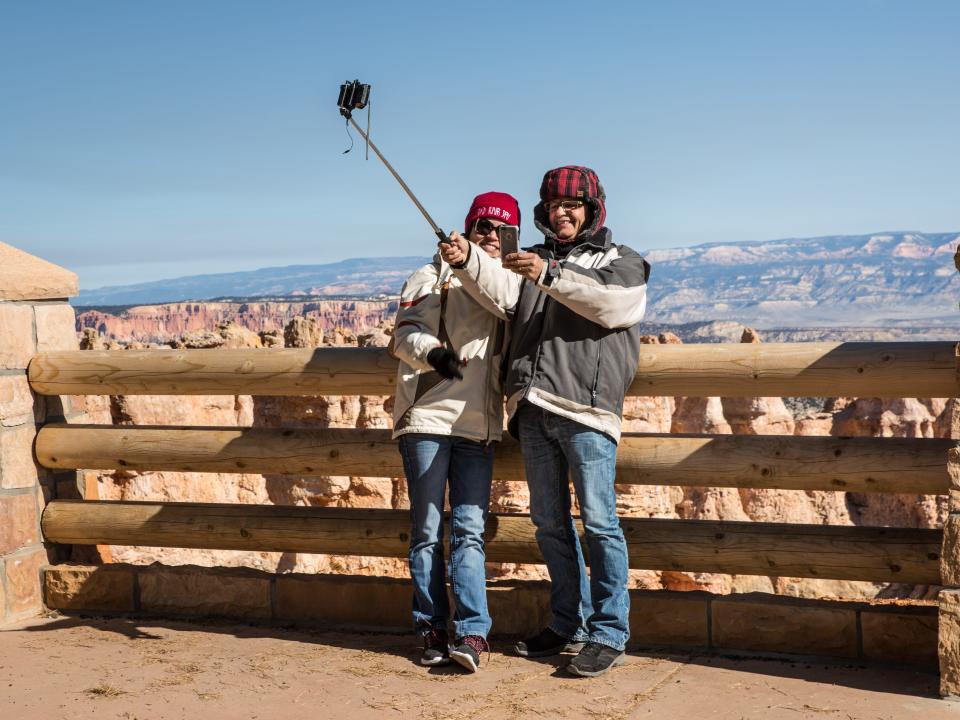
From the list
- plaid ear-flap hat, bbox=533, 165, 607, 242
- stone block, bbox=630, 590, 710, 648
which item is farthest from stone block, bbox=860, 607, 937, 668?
plaid ear-flap hat, bbox=533, 165, 607, 242

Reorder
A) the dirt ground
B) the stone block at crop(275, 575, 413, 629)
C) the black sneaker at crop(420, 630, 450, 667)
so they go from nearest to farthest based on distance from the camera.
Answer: the dirt ground, the black sneaker at crop(420, 630, 450, 667), the stone block at crop(275, 575, 413, 629)

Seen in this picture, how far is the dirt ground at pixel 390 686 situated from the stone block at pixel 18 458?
946 mm

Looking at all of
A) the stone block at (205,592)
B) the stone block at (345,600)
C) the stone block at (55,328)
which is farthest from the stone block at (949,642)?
the stone block at (55,328)

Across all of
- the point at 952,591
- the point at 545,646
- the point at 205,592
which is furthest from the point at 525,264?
the point at 205,592

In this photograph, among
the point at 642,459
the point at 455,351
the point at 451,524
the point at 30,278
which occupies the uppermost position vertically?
the point at 30,278

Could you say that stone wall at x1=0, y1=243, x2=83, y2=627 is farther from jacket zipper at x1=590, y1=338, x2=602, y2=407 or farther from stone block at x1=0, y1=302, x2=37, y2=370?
jacket zipper at x1=590, y1=338, x2=602, y2=407

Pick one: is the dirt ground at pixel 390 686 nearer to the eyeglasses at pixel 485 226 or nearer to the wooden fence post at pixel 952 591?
the wooden fence post at pixel 952 591

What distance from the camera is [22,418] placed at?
18.4 feet

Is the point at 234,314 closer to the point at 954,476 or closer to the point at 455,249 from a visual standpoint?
the point at 455,249

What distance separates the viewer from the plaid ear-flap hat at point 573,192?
4316 millimetres

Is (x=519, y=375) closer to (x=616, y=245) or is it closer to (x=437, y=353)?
(x=437, y=353)

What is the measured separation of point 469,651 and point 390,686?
0.35 m

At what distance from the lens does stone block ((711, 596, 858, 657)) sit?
4.55 metres

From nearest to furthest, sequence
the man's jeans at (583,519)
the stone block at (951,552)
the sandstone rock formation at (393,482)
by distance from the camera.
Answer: the stone block at (951,552), the man's jeans at (583,519), the sandstone rock formation at (393,482)
